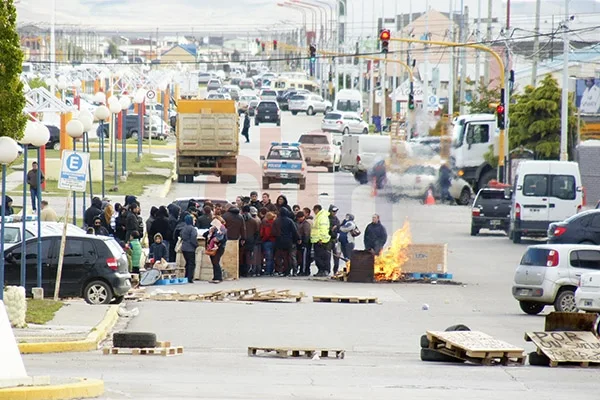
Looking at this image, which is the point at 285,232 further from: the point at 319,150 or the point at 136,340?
the point at 319,150

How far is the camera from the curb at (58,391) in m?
13.6

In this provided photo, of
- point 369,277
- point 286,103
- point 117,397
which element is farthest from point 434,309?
point 286,103

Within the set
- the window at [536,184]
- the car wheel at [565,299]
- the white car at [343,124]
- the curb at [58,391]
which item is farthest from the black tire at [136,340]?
the white car at [343,124]

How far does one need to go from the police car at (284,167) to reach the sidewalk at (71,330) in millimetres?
29333

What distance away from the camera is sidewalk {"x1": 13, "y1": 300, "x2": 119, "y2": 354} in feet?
63.3

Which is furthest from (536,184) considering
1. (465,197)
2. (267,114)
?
(267,114)

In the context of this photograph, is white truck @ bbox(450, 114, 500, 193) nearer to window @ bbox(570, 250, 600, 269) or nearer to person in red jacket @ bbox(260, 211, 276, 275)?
person in red jacket @ bbox(260, 211, 276, 275)

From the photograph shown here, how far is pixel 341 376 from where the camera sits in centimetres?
1698

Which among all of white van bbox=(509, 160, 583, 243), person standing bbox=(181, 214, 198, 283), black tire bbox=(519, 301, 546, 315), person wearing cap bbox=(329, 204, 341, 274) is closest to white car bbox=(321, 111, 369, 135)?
white van bbox=(509, 160, 583, 243)

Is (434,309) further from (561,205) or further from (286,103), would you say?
(286,103)

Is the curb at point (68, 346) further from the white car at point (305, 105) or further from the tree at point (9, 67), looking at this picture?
the white car at point (305, 105)

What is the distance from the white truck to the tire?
29.3 meters

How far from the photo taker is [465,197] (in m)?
52.4

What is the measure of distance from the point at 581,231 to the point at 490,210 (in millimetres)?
7938
